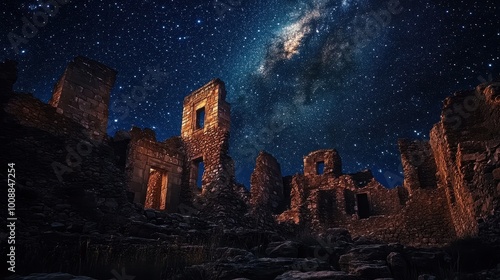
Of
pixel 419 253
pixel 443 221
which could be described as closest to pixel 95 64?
pixel 419 253

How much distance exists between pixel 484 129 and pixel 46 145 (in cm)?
1336

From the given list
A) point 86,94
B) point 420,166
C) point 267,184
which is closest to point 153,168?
point 86,94

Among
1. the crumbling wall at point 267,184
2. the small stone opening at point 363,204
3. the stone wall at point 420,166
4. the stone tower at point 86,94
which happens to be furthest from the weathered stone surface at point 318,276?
the small stone opening at point 363,204

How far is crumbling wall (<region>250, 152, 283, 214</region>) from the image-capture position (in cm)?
2131

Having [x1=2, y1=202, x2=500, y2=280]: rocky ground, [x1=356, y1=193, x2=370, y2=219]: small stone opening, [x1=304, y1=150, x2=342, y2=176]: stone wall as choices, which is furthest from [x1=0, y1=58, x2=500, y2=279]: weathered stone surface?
[x1=304, y1=150, x2=342, y2=176]: stone wall

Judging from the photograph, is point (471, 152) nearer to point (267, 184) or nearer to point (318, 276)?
point (318, 276)

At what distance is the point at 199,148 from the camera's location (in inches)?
606

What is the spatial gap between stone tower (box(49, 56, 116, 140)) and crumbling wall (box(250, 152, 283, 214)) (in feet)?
37.2

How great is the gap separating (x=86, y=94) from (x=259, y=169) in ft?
43.4

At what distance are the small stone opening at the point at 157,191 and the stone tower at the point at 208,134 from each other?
1.34 metres

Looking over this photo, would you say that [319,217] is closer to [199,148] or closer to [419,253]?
[199,148]

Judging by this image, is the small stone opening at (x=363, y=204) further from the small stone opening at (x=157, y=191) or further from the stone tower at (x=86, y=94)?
the stone tower at (x=86, y=94)

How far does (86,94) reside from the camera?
12.6 metres

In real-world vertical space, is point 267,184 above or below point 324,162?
below
